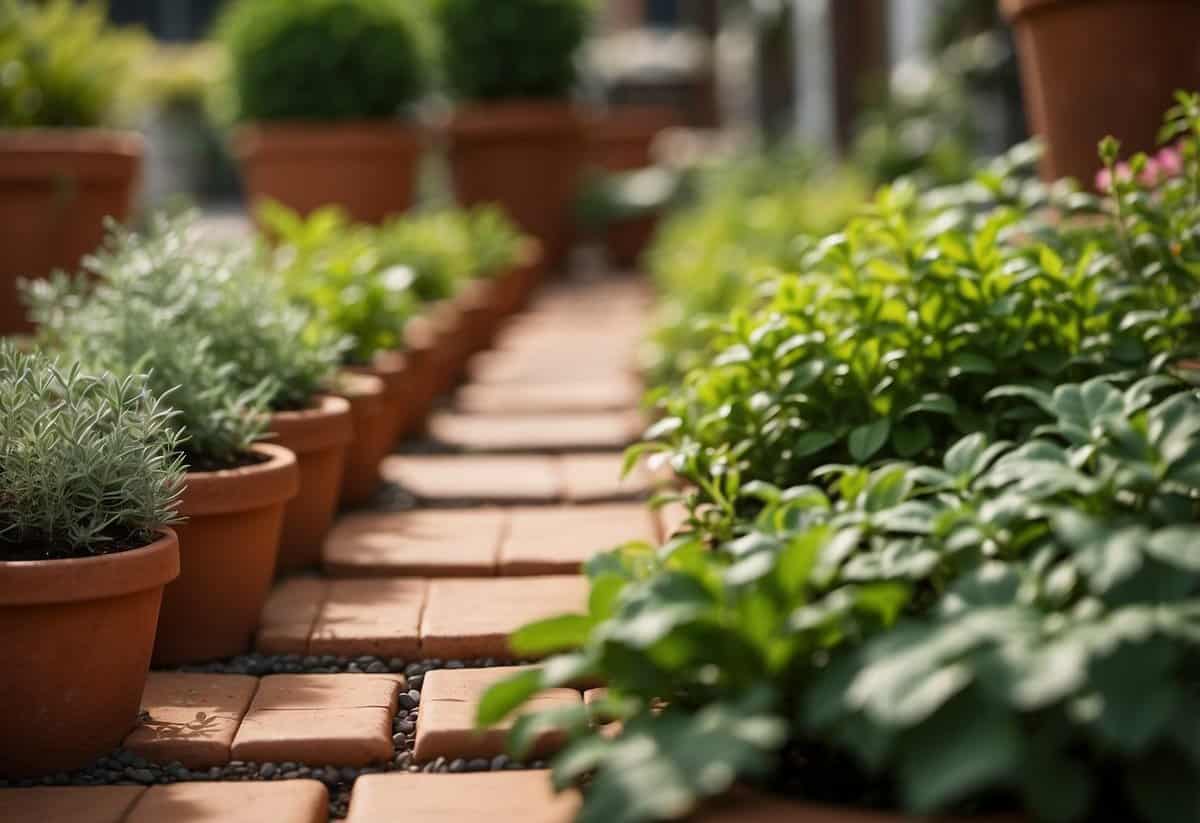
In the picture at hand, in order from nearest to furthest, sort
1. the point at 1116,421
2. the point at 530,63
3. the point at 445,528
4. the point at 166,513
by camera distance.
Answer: the point at 1116,421 → the point at 166,513 → the point at 445,528 → the point at 530,63

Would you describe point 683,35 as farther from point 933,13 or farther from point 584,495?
point 584,495

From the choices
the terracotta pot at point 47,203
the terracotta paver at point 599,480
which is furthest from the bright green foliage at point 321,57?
the terracotta paver at point 599,480

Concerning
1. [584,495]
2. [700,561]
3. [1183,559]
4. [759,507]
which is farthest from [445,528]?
[1183,559]

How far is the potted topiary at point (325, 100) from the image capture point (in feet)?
20.2

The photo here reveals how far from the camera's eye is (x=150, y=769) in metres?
2.04

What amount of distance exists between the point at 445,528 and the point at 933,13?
5.10 metres

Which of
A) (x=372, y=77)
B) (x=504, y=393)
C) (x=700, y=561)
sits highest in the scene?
(x=372, y=77)

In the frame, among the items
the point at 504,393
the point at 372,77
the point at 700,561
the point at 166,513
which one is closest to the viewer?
the point at 700,561

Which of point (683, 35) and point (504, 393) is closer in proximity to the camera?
point (504, 393)

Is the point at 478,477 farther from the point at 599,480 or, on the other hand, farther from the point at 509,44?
the point at 509,44

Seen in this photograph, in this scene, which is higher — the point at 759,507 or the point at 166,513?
the point at 166,513

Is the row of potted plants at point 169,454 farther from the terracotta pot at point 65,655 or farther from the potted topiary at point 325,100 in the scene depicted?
the potted topiary at point 325,100

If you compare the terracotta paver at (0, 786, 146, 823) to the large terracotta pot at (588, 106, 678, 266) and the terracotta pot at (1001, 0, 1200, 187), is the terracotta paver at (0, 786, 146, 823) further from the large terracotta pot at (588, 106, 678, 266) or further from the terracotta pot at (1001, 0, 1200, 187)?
the large terracotta pot at (588, 106, 678, 266)

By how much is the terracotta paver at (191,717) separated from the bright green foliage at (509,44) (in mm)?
5848
